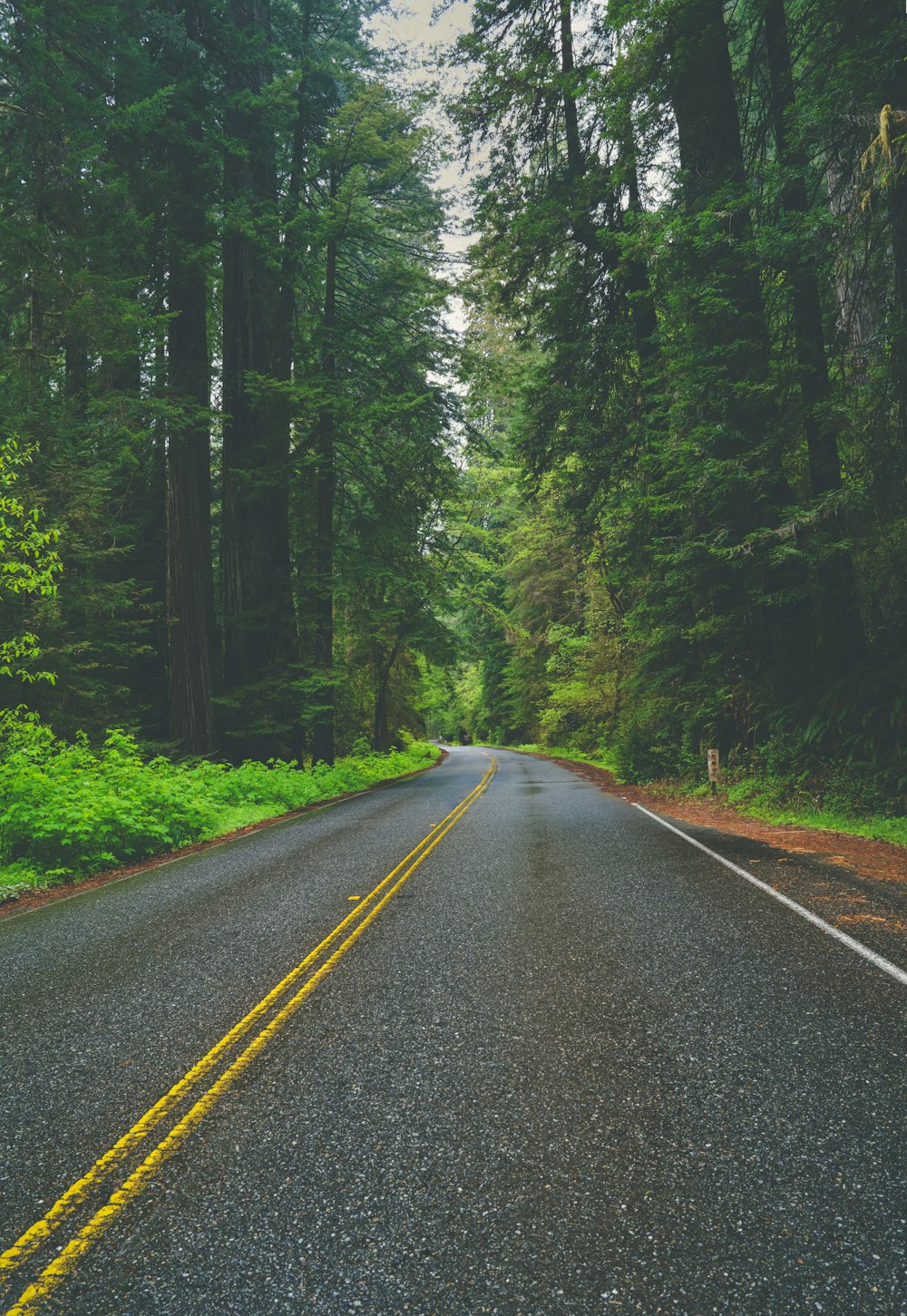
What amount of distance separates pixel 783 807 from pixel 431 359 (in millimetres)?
13334

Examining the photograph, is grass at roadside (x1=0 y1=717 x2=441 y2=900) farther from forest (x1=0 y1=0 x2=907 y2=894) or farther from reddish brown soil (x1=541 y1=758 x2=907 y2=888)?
reddish brown soil (x1=541 y1=758 x2=907 y2=888)

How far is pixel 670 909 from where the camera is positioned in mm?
5207

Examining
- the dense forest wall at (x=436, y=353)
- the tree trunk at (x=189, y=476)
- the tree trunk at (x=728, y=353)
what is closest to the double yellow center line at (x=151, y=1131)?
the dense forest wall at (x=436, y=353)

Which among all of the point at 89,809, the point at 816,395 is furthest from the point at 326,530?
the point at 816,395

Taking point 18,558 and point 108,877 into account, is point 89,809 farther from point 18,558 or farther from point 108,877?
point 18,558

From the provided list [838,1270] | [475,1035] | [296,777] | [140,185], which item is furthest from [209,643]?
[838,1270]

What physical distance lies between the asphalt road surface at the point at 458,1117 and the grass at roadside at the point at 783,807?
3.96m

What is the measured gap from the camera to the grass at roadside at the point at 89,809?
7586mm

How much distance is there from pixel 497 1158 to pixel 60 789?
758 centimetres

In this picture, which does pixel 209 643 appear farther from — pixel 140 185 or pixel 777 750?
pixel 777 750

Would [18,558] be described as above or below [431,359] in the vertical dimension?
below

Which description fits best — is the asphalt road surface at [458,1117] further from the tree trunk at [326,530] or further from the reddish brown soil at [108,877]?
the tree trunk at [326,530]

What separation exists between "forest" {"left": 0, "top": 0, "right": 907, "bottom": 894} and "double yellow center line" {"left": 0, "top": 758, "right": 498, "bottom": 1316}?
18.6 feet

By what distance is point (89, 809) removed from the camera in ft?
26.2
